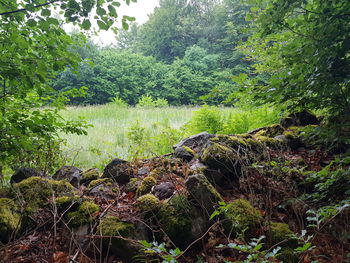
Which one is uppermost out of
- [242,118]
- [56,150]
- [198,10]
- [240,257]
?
[198,10]

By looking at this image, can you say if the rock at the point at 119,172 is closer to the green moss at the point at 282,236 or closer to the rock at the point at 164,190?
the rock at the point at 164,190

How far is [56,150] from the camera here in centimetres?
425

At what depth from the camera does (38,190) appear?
2.68 meters

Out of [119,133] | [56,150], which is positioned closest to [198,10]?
[119,133]

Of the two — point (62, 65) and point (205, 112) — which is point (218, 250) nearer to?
point (62, 65)

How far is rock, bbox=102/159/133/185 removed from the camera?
3252mm

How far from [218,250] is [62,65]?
2.14 meters

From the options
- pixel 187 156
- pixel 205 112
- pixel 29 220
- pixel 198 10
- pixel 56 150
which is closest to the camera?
pixel 29 220

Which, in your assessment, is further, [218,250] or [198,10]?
[198,10]

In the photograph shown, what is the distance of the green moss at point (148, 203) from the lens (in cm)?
247

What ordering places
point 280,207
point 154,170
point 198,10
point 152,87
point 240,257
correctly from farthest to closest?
point 198,10 → point 152,87 → point 154,170 → point 280,207 → point 240,257

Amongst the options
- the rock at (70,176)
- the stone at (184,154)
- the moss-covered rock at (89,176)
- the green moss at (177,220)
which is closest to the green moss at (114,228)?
the green moss at (177,220)

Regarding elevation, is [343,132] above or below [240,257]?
above

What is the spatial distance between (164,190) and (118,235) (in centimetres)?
75
